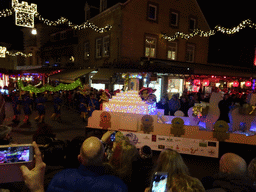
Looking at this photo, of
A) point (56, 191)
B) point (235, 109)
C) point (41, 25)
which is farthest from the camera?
point (41, 25)

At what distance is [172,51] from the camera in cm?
1756

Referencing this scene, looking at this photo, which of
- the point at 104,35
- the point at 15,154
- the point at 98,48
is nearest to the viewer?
the point at 15,154

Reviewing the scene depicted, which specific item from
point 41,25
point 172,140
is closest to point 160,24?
point 172,140

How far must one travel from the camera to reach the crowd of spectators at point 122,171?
1662 mm

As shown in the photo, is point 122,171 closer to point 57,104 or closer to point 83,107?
point 83,107

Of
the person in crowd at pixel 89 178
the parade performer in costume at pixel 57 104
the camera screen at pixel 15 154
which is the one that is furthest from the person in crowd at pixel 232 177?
the parade performer in costume at pixel 57 104

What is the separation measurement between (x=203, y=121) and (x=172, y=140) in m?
2.26

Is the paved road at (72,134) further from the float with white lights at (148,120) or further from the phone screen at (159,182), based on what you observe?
the phone screen at (159,182)

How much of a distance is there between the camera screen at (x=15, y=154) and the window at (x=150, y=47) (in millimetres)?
14960

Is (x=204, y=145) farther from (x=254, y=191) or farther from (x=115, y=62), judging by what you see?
(x=115, y=62)

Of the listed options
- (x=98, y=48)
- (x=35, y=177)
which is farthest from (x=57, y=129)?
(x=98, y=48)

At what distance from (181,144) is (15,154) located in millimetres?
5030

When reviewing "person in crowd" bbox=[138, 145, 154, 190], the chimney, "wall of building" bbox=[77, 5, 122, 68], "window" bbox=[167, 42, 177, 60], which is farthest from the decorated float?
the chimney

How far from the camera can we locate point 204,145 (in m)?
5.86
